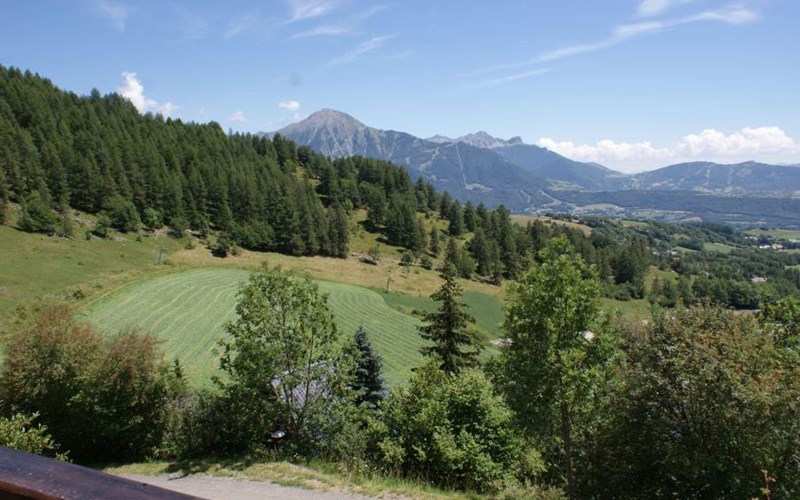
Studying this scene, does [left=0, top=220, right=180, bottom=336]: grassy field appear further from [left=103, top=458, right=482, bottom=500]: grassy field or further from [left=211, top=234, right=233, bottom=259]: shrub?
[left=103, top=458, right=482, bottom=500]: grassy field

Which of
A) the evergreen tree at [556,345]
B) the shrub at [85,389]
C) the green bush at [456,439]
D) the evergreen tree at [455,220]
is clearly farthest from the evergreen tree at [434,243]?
the evergreen tree at [556,345]

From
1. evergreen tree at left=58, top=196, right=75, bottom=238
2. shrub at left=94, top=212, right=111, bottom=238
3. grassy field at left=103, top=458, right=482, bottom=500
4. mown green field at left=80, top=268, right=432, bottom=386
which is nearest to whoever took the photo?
grassy field at left=103, top=458, right=482, bottom=500

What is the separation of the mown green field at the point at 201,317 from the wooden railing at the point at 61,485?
38.8 meters

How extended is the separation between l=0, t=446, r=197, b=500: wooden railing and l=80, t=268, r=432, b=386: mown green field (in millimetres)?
38763

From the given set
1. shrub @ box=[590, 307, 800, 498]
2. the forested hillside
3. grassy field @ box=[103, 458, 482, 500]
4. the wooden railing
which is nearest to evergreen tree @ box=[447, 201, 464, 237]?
the forested hillside

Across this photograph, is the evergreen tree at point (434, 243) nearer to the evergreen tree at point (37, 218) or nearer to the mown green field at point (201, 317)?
the mown green field at point (201, 317)

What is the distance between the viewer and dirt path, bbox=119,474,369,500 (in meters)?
15.5

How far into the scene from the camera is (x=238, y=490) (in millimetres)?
16172

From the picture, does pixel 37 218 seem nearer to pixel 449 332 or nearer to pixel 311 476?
pixel 449 332

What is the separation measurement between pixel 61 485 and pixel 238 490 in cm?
1661

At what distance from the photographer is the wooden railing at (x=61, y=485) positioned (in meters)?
1.65

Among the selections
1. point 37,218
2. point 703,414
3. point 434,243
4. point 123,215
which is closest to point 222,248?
point 123,215

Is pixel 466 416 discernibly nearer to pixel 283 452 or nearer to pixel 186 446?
pixel 283 452

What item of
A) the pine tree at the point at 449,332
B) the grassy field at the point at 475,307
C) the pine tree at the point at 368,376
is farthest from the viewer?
the grassy field at the point at 475,307
